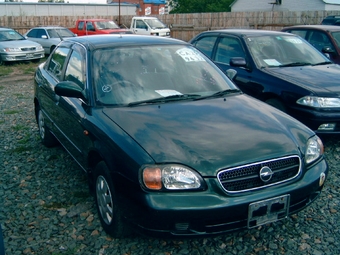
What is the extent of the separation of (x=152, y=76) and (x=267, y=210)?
182 centimetres

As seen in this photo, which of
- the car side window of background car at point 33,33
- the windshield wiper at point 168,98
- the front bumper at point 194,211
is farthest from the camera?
the car side window of background car at point 33,33

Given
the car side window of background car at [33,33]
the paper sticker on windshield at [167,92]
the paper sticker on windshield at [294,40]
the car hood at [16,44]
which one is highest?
the paper sticker on windshield at [294,40]

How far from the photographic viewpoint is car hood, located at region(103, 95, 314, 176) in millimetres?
2967

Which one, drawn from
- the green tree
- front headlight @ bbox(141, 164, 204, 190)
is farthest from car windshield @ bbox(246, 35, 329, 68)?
the green tree

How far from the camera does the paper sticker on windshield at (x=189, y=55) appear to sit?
4484 millimetres

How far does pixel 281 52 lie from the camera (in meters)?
6.70

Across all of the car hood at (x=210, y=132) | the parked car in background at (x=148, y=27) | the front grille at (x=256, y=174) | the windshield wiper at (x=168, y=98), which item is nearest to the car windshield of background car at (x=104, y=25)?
the parked car in background at (x=148, y=27)

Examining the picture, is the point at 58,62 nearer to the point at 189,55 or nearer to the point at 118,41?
the point at 118,41

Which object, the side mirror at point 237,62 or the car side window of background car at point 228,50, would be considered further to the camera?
the car side window of background car at point 228,50

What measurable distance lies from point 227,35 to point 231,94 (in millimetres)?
A: 3210

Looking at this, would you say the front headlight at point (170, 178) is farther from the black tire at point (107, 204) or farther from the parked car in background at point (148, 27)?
the parked car in background at point (148, 27)

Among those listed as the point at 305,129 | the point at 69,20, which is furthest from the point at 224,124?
the point at 69,20

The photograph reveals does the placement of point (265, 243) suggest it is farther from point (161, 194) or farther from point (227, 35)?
point (227, 35)

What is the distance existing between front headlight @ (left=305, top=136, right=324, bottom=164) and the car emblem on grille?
48 centimetres
